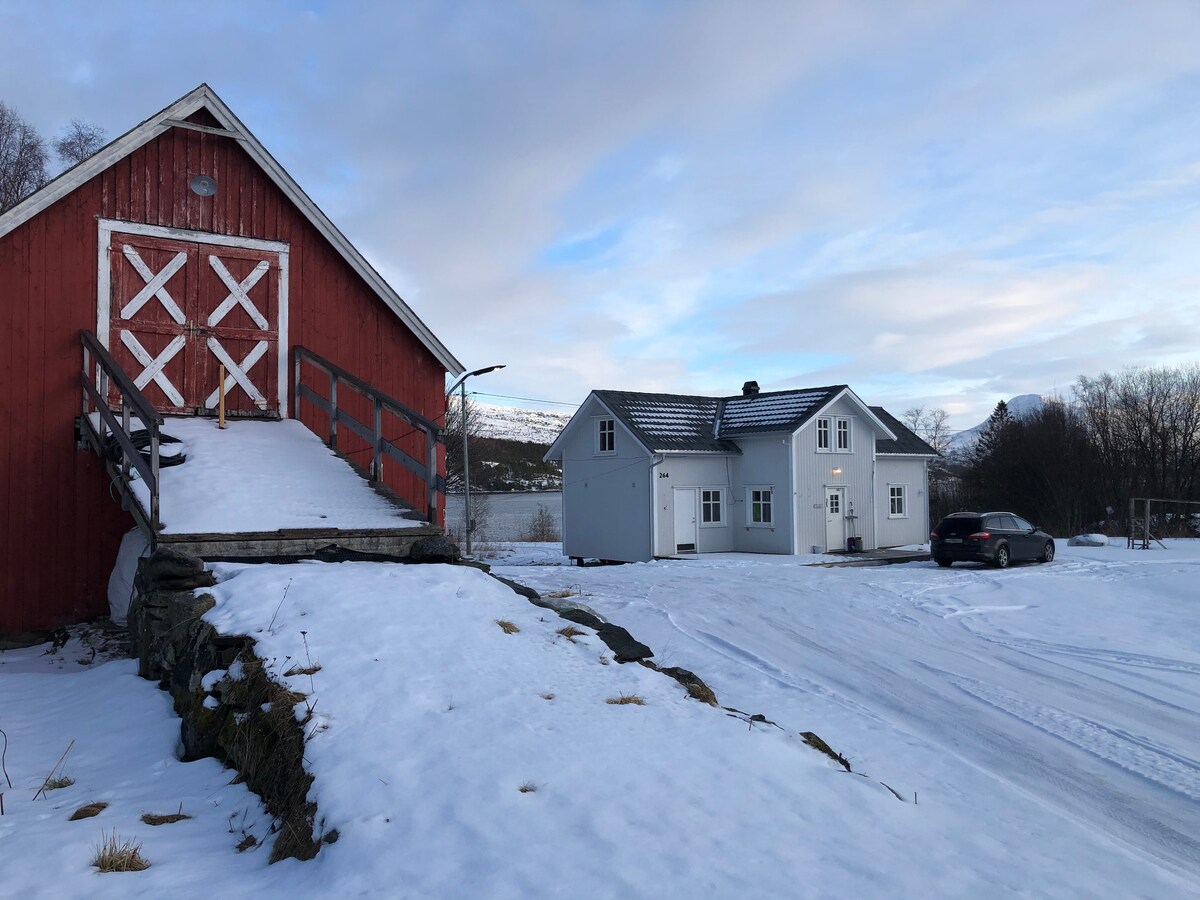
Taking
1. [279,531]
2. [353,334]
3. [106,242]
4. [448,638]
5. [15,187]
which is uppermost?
[15,187]

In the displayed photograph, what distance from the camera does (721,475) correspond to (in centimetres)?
3031

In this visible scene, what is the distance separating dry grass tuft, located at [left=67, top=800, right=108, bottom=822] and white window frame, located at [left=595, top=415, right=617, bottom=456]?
984 inches

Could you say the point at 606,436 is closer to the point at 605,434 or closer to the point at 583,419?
the point at 605,434

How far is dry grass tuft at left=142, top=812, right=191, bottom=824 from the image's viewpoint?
15.8 ft

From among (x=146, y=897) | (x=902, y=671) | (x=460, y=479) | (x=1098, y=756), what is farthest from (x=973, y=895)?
(x=460, y=479)

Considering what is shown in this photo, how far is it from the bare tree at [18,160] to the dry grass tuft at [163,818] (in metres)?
33.7

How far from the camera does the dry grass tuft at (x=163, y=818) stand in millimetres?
4820

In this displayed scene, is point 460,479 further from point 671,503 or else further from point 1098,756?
point 1098,756

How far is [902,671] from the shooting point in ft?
35.4

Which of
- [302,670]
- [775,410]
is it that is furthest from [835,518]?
[302,670]

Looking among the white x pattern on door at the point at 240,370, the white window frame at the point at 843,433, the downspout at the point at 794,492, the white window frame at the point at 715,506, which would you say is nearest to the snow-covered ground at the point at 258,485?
the white x pattern on door at the point at 240,370

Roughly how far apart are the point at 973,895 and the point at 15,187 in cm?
3767

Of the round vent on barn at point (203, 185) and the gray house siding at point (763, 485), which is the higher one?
the round vent on barn at point (203, 185)

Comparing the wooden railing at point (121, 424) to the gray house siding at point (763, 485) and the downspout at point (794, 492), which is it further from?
the gray house siding at point (763, 485)
